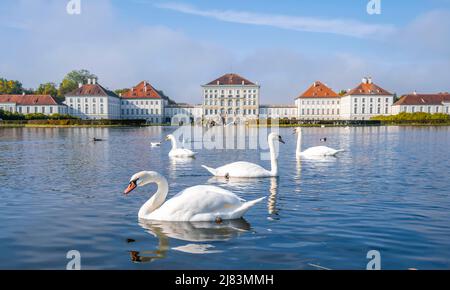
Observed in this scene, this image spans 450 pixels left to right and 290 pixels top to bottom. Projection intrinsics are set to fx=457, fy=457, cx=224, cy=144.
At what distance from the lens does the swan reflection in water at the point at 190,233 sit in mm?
7160

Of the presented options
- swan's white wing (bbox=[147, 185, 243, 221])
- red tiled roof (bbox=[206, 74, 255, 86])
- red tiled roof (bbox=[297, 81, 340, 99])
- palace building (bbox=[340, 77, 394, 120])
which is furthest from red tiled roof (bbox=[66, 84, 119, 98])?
swan's white wing (bbox=[147, 185, 243, 221])

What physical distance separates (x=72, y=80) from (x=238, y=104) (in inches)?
2701

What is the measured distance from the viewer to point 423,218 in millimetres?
9562

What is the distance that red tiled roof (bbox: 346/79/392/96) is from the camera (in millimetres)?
144625

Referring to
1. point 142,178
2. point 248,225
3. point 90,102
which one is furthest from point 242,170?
point 90,102

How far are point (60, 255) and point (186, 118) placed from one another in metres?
139

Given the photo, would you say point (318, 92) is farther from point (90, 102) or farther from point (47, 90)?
point (47, 90)

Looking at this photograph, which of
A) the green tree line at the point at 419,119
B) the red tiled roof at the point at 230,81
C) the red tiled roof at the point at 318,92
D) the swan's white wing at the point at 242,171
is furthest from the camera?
the red tiled roof at the point at 230,81

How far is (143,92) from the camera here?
154 metres

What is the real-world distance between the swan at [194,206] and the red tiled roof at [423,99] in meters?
144

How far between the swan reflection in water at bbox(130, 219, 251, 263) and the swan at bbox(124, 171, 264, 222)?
4.8 inches

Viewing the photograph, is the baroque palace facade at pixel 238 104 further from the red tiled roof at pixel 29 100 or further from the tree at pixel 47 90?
the tree at pixel 47 90

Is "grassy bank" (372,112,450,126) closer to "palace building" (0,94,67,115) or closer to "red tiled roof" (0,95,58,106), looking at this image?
"palace building" (0,94,67,115)

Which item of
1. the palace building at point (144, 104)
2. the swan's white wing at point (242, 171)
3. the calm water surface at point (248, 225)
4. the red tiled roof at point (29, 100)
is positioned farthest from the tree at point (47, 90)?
the swan's white wing at point (242, 171)
